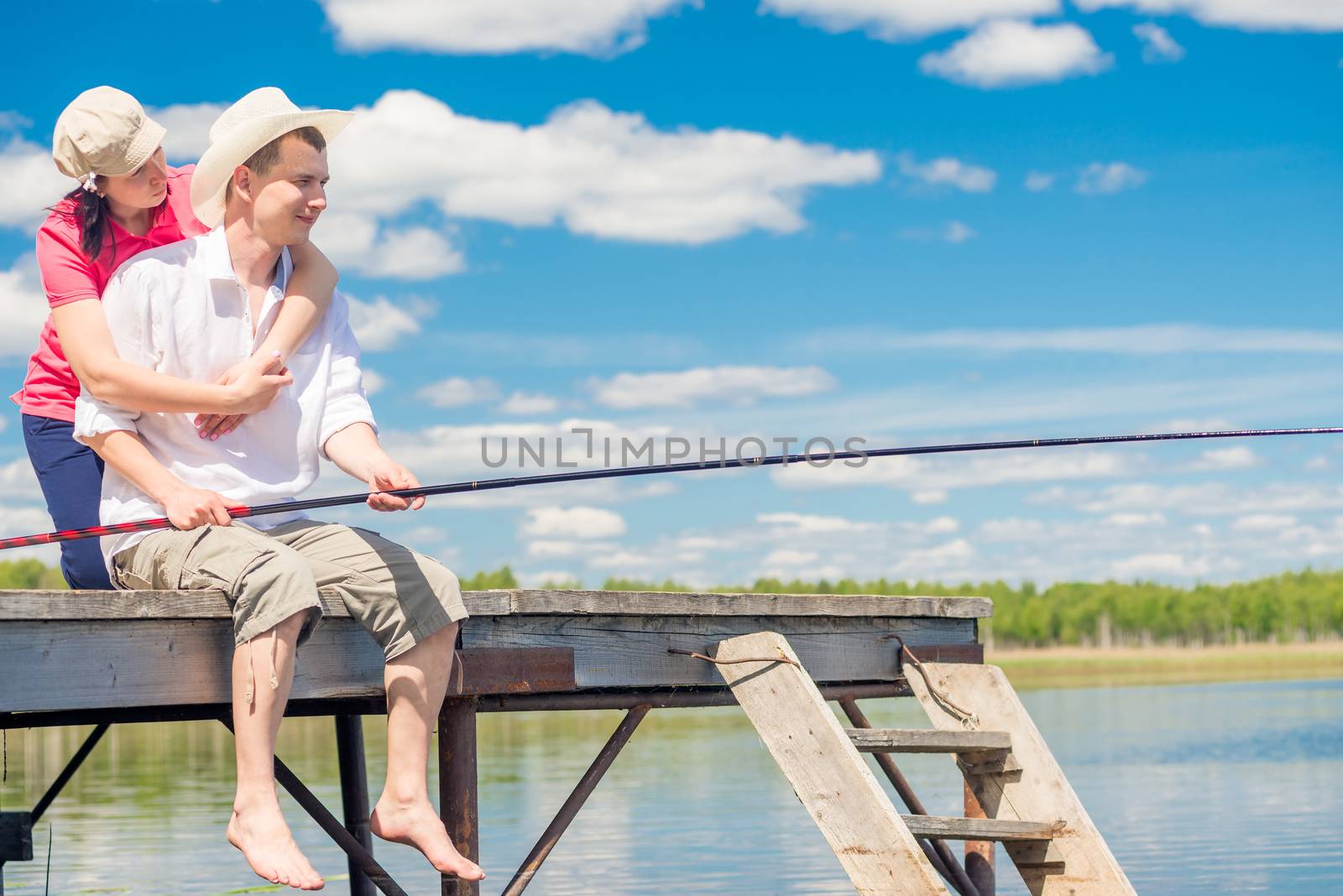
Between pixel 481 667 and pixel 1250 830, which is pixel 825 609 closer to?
pixel 481 667

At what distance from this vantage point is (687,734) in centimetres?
3067

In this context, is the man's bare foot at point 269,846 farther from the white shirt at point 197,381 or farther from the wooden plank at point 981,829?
the wooden plank at point 981,829

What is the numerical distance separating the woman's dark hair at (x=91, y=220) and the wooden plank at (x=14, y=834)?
3.46 metres

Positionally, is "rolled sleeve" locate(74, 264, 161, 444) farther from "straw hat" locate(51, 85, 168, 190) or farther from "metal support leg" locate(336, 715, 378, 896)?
"metal support leg" locate(336, 715, 378, 896)

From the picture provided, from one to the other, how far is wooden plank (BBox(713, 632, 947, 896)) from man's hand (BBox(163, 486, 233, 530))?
1.54 meters

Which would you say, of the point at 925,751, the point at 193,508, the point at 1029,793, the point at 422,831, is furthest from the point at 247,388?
the point at 1029,793

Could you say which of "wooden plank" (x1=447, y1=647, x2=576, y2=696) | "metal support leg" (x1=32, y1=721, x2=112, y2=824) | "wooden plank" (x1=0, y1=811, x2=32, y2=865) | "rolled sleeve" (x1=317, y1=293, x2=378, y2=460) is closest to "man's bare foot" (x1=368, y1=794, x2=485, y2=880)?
"wooden plank" (x1=447, y1=647, x2=576, y2=696)

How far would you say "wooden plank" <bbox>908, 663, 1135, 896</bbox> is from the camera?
445 cm

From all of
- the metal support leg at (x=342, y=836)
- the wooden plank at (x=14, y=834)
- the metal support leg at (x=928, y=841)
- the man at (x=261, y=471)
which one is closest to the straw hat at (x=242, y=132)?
the man at (x=261, y=471)

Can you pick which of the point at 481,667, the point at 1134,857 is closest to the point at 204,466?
the point at 481,667

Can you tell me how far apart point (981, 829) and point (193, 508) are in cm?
230

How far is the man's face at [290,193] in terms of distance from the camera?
364 centimetres

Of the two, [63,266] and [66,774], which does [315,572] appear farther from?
[66,774]

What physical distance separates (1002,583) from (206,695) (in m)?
119
